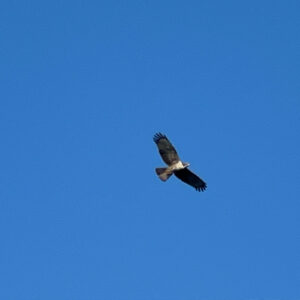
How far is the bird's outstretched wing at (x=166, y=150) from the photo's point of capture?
130 feet

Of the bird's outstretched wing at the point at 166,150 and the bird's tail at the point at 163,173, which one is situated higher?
the bird's outstretched wing at the point at 166,150

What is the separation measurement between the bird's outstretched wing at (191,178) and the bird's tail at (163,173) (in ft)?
3.91

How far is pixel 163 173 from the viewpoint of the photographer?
3950 centimetres

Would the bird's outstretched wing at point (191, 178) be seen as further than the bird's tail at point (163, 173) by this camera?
Yes

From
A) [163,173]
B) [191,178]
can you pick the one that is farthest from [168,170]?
[191,178]

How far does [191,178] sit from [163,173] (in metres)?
2.56

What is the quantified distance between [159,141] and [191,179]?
3.03 metres

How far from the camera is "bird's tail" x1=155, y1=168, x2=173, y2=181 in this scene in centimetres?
3928

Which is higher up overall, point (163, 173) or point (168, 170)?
point (168, 170)

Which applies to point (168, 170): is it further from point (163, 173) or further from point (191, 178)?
point (191, 178)

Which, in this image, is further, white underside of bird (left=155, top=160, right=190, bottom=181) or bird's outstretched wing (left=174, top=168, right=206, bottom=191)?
bird's outstretched wing (left=174, top=168, right=206, bottom=191)

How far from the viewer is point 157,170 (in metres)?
39.4

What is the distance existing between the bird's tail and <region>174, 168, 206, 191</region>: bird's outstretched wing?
1193mm

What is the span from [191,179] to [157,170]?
289cm
